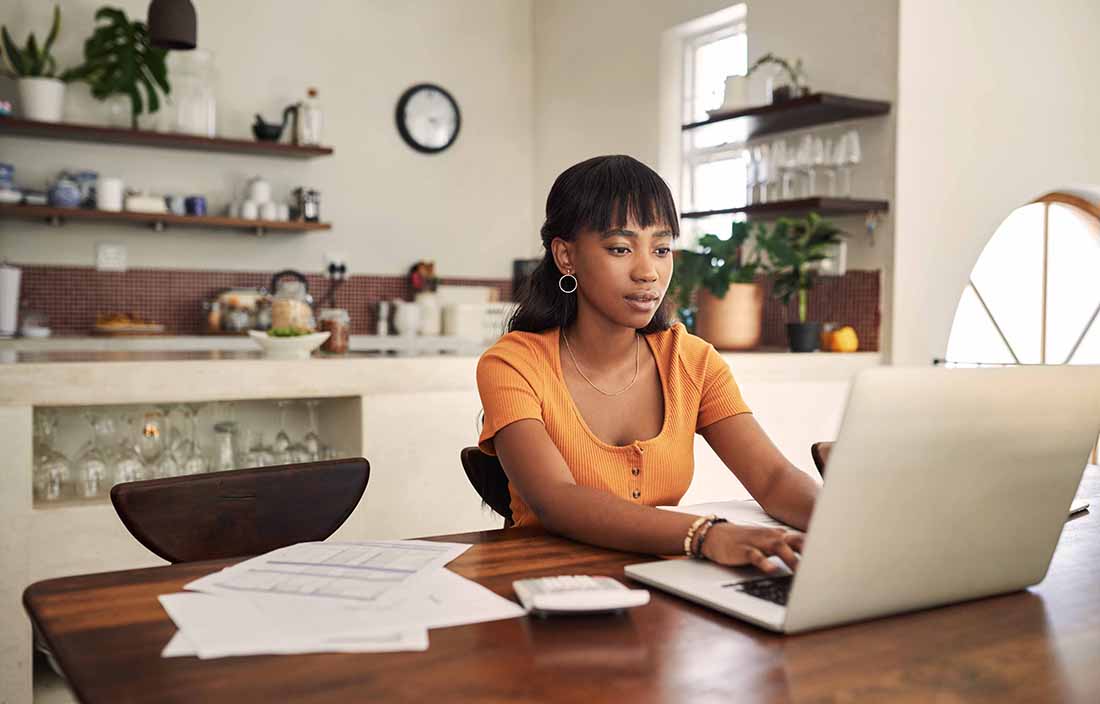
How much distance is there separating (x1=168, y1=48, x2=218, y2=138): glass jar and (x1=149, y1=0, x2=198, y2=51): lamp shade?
1684 mm

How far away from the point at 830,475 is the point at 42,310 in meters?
5.02

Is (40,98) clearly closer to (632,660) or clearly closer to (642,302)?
(642,302)

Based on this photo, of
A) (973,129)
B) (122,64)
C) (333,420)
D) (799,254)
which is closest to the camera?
(333,420)

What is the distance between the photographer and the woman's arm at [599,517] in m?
1.06

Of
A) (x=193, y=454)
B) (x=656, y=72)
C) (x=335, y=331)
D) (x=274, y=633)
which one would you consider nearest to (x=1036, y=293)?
(x=656, y=72)

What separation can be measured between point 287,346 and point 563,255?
1350 mm

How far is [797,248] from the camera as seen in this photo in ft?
12.0

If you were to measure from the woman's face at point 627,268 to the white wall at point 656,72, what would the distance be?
2451 millimetres

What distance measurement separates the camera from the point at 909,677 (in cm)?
80

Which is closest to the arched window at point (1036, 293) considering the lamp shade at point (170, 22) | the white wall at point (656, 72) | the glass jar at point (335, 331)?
the white wall at point (656, 72)

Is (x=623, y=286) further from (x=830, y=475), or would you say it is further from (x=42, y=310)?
(x=42, y=310)

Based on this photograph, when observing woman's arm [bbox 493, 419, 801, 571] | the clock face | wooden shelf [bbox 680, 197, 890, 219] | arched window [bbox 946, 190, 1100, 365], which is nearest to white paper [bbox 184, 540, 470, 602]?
woman's arm [bbox 493, 419, 801, 571]

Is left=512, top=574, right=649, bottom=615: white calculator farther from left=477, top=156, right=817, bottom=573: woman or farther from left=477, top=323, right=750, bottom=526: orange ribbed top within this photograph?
left=477, top=323, right=750, bottom=526: orange ribbed top

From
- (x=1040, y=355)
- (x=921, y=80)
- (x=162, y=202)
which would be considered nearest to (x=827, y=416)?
(x=1040, y=355)
